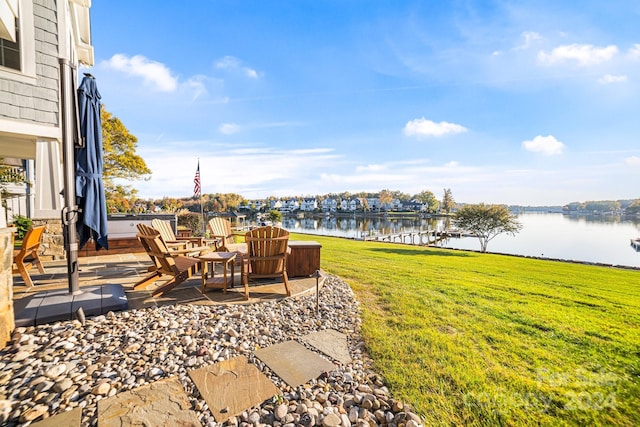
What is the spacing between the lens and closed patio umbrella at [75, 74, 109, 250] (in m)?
3.26

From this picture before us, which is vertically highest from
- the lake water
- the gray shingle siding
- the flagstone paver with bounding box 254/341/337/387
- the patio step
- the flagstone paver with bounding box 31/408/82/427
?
the gray shingle siding

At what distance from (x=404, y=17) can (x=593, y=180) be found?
15547mm

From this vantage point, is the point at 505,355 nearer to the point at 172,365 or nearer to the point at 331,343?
the point at 331,343

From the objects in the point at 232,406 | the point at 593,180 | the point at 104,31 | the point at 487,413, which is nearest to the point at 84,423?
the point at 232,406

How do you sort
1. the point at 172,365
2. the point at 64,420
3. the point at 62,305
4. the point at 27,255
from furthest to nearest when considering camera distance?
the point at 27,255 < the point at 62,305 < the point at 172,365 < the point at 64,420

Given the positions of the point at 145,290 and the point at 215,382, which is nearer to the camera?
the point at 215,382

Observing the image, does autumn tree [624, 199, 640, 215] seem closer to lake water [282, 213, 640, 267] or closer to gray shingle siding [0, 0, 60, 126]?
lake water [282, 213, 640, 267]

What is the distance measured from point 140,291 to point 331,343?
2983 millimetres

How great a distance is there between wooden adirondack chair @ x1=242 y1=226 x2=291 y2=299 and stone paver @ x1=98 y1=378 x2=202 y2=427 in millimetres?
1776

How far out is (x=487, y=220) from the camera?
2344 centimetres

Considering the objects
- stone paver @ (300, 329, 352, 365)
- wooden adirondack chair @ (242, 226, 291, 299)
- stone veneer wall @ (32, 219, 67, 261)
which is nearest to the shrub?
stone veneer wall @ (32, 219, 67, 261)

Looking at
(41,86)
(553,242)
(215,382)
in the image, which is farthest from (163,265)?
(553,242)

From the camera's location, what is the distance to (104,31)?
762 cm

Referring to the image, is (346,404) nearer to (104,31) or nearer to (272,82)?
(104,31)
